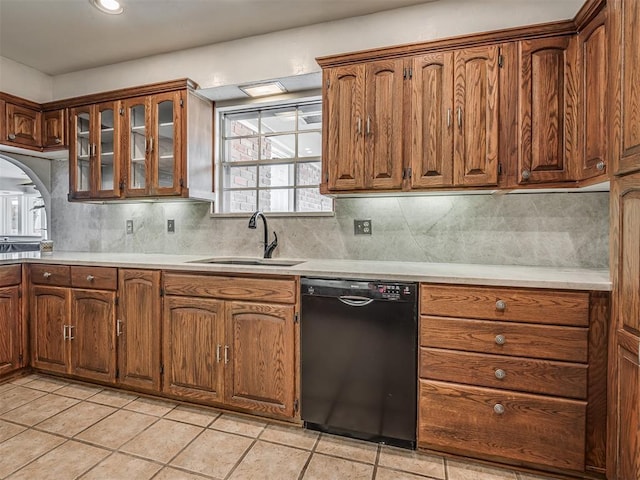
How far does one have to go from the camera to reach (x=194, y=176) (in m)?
2.78

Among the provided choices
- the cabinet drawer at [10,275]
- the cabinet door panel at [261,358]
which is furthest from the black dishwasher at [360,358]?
the cabinet drawer at [10,275]

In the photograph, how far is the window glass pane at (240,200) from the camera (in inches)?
122

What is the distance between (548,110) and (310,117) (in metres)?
1.68

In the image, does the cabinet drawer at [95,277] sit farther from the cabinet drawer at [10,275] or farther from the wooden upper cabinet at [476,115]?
the wooden upper cabinet at [476,115]

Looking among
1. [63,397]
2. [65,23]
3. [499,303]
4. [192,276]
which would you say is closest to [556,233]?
[499,303]

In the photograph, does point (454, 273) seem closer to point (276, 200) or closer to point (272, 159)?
point (276, 200)

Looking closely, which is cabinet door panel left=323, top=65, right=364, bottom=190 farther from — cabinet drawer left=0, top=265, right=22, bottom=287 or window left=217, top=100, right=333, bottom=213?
cabinet drawer left=0, top=265, right=22, bottom=287

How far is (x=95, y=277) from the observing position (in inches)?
100

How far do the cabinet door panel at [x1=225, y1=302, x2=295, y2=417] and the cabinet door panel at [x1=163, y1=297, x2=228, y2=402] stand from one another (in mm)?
91

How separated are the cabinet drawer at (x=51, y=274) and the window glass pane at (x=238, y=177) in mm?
1378

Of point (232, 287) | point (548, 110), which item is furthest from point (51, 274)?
point (548, 110)

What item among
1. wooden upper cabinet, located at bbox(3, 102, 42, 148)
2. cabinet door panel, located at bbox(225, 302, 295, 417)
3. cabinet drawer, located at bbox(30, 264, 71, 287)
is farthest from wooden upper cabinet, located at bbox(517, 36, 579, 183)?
wooden upper cabinet, located at bbox(3, 102, 42, 148)

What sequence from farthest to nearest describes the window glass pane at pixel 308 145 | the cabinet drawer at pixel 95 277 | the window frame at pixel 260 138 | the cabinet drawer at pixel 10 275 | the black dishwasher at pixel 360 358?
the window glass pane at pixel 308 145
the window frame at pixel 260 138
the cabinet drawer at pixel 10 275
the cabinet drawer at pixel 95 277
the black dishwasher at pixel 360 358

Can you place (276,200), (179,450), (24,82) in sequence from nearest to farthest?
1. (179,450)
2. (276,200)
3. (24,82)
